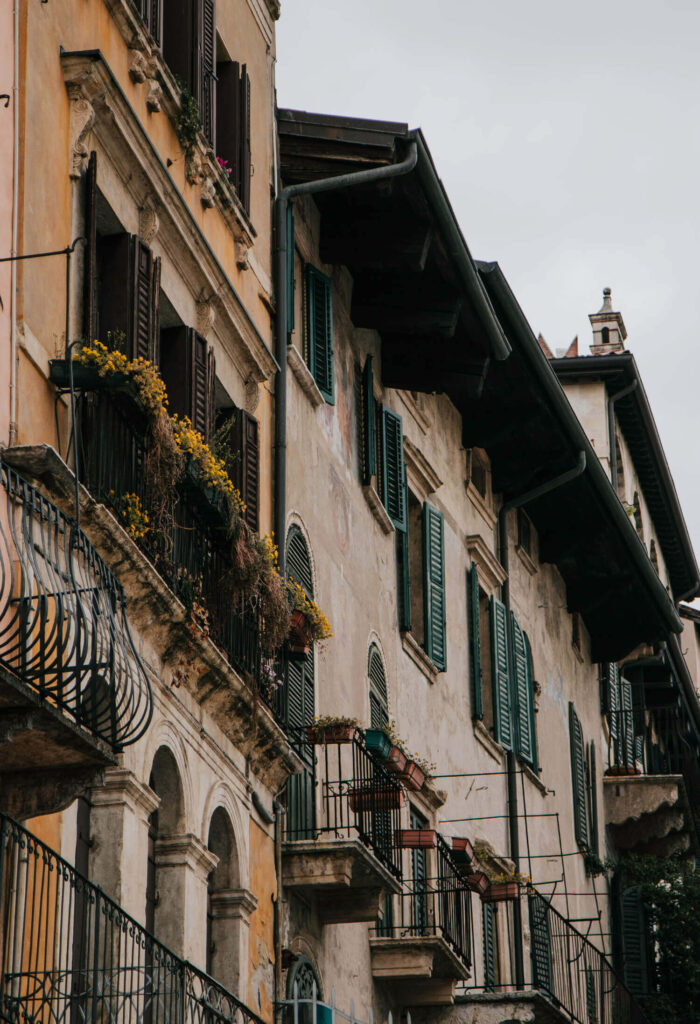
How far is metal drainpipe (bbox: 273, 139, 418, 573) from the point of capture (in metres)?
15.0

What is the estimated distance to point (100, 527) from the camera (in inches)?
420

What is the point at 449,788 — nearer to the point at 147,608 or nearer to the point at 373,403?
the point at 373,403

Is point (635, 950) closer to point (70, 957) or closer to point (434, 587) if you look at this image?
point (434, 587)

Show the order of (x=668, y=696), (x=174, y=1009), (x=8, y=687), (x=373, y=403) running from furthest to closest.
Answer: (x=668, y=696)
(x=373, y=403)
(x=174, y=1009)
(x=8, y=687)

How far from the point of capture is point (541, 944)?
21.5 meters

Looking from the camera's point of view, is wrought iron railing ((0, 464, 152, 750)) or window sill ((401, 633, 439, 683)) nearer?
wrought iron railing ((0, 464, 152, 750))

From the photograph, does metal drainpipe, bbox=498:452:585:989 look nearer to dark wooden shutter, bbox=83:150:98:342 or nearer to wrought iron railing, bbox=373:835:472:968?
wrought iron railing, bbox=373:835:472:968

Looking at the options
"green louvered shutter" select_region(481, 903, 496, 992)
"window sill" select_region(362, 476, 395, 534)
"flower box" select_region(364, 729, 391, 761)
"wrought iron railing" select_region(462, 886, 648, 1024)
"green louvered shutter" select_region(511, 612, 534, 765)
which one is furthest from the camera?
"green louvered shutter" select_region(511, 612, 534, 765)

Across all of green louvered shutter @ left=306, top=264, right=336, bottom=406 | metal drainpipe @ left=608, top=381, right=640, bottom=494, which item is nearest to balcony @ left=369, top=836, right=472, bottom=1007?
green louvered shutter @ left=306, top=264, right=336, bottom=406

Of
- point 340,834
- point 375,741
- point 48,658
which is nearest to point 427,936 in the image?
point 340,834

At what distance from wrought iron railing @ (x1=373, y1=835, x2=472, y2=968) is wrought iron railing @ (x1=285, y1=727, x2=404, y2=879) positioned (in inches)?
52.5

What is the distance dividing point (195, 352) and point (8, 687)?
5360mm

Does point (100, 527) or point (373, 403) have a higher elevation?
point (373, 403)

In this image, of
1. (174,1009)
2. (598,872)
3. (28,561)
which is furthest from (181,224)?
(598,872)
